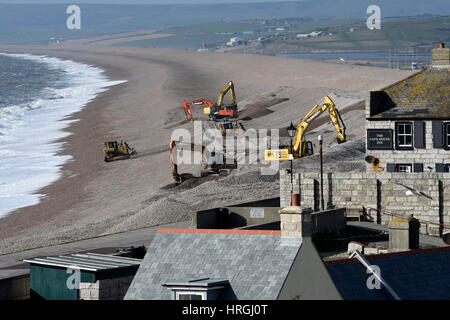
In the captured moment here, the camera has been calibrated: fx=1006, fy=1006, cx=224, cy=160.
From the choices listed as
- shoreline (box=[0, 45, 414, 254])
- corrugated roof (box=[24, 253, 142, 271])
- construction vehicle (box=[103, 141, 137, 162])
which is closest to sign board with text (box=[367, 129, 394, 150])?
shoreline (box=[0, 45, 414, 254])

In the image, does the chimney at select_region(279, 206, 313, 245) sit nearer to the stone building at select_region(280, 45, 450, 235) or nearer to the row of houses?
the row of houses

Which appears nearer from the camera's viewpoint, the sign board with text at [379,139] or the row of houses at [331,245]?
the row of houses at [331,245]

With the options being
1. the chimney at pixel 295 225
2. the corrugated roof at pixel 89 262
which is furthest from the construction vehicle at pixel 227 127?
the chimney at pixel 295 225

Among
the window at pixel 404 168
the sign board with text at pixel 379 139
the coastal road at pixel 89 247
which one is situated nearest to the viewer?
the coastal road at pixel 89 247

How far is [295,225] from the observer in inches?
748

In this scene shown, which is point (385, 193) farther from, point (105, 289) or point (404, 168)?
point (105, 289)

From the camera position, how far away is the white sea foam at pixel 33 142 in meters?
68.1

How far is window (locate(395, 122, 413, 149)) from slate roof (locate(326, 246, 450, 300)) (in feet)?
53.6

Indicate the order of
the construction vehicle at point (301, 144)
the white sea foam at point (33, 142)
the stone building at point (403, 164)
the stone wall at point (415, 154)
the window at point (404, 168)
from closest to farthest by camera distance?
1. the stone building at point (403, 164)
2. the stone wall at point (415, 154)
3. the window at point (404, 168)
4. the construction vehicle at point (301, 144)
5. the white sea foam at point (33, 142)

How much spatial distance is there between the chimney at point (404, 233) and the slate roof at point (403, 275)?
9.69 ft

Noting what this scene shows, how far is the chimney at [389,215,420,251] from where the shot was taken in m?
24.4

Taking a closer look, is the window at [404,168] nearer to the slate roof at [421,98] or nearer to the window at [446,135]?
the window at [446,135]

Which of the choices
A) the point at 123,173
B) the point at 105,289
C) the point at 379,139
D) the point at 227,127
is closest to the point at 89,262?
the point at 105,289

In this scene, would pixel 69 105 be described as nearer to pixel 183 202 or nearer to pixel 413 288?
pixel 183 202
